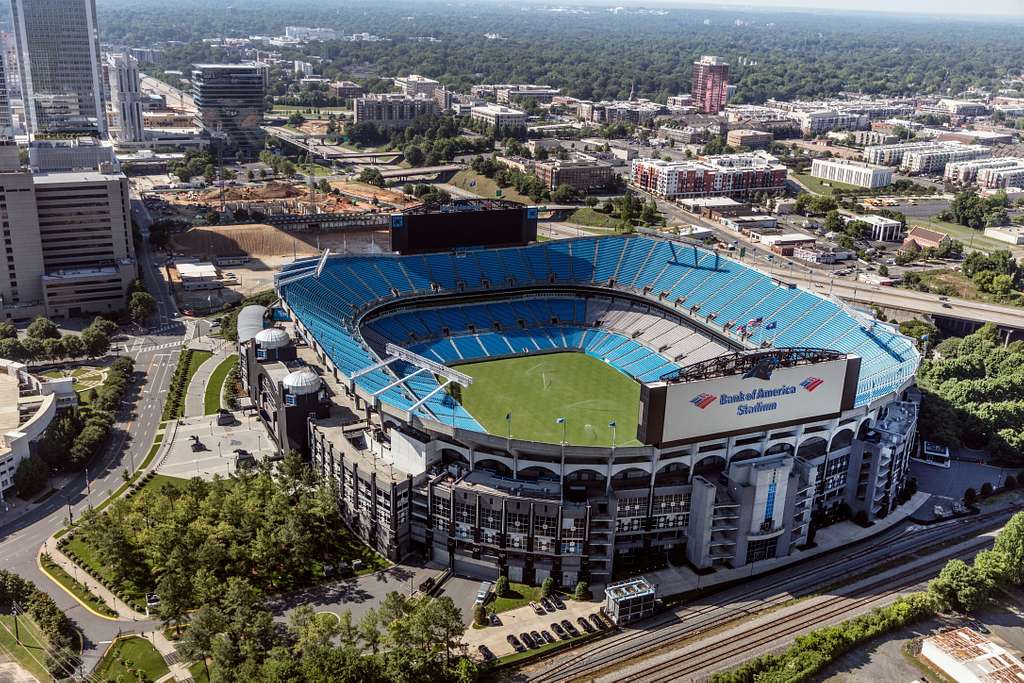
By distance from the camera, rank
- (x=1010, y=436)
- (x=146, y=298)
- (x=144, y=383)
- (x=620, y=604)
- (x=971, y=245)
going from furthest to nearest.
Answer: (x=971, y=245) → (x=146, y=298) → (x=144, y=383) → (x=1010, y=436) → (x=620, y=604)

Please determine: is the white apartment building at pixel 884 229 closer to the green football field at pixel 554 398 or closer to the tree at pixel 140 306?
the green football field at pixel 554 398

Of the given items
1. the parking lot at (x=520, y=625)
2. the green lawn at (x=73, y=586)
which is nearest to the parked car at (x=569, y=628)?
the parking lot at (x=520, y=625)

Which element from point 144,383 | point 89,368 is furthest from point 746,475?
point 89,368

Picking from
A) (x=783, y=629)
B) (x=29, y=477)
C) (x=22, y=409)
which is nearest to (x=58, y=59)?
(x=22, y=409)

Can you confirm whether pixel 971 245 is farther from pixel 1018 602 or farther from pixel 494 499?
pixel 494 499

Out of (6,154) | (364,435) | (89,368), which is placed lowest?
(89,368)

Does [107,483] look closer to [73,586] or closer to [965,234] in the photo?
[73,586]
